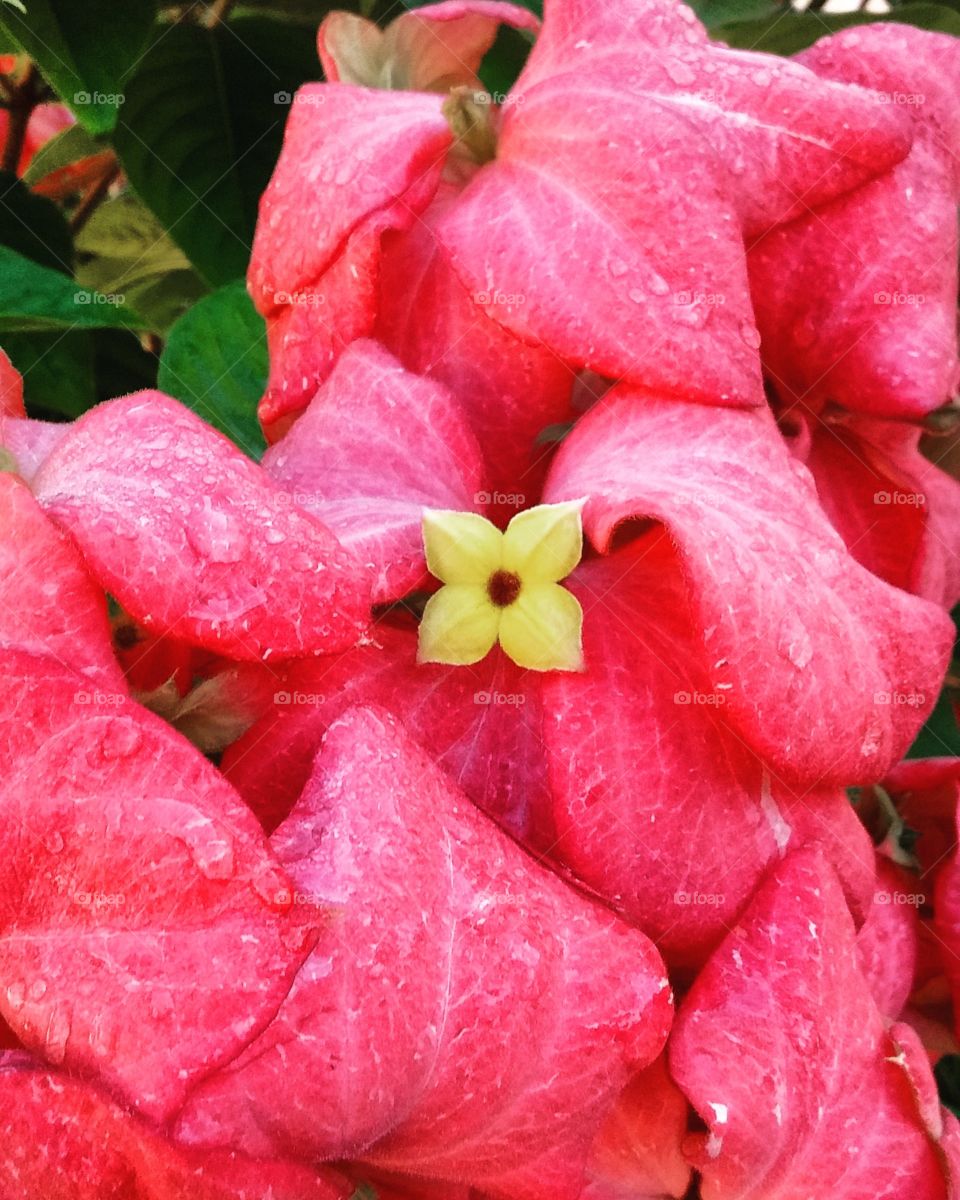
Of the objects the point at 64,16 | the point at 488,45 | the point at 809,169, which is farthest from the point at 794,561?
the point at 64,16

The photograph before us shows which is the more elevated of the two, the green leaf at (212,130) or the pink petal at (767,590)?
the green leaf at (212,130)

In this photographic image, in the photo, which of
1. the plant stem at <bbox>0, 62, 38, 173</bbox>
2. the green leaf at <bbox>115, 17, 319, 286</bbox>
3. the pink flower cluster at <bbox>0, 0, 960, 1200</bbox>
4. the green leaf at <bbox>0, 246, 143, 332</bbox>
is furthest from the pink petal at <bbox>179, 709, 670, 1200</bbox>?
the plant stem at <bbox>0, 62, 38, 173</bbox>

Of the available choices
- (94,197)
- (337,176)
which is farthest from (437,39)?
(94,197)

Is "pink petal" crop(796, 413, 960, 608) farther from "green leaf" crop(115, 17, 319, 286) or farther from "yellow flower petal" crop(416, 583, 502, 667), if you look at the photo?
"green leaf" crop(115, 17, 319, 286)

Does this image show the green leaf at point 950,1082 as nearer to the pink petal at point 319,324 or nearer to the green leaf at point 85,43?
the pink petal at point 319,324

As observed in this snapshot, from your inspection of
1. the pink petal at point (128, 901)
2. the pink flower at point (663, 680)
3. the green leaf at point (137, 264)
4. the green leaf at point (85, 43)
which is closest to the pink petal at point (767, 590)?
the pink flower at point (663, 680)
